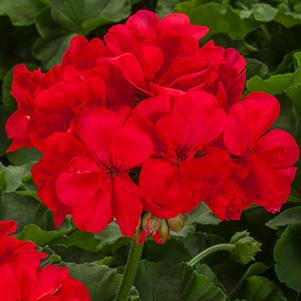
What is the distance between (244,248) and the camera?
4.22 ft

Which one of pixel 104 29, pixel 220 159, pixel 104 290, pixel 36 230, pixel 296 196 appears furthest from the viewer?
pixel 104 29

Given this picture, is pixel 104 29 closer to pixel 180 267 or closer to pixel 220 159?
pixel 180 267

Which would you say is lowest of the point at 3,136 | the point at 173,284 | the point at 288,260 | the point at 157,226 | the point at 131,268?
the point at 3,136

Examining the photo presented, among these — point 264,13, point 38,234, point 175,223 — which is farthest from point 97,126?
point 264,13

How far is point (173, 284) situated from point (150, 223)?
37cm

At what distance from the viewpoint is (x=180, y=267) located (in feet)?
3.82

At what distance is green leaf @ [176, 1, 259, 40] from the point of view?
1.91 meters

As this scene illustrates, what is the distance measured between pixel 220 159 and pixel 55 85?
6.4 inches

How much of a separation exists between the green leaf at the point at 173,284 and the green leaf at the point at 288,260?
29 centimetres

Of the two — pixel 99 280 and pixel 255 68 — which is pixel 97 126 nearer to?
pixel 99 280

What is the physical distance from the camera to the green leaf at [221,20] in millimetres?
1909

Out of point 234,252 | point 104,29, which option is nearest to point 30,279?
point 234,252

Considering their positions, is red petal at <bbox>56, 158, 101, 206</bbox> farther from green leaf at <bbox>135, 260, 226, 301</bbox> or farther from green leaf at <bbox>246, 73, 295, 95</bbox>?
green leaf at <bbox>246, 73, 295, 95</bbox>

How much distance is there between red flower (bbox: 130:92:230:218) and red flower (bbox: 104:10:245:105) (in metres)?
0.02
